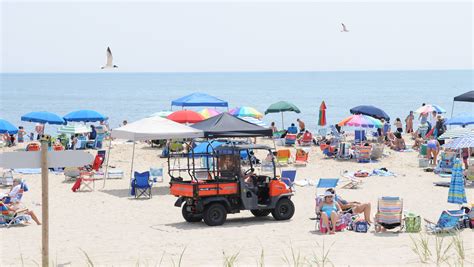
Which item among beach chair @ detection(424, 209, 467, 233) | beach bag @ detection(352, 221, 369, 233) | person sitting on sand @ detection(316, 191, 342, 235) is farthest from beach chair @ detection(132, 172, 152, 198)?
beach chair @ detection(424, 209, 467, 233)

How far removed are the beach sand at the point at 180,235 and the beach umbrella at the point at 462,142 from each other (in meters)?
1.14

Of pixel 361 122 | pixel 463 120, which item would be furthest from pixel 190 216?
pixel 361 122

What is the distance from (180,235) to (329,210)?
2481 millimetres

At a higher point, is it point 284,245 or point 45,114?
point 45,114

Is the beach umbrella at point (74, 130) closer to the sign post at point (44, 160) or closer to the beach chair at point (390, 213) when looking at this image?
the beach chair at point (390, 213)

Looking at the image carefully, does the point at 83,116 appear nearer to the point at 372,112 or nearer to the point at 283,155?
the point at 283,155

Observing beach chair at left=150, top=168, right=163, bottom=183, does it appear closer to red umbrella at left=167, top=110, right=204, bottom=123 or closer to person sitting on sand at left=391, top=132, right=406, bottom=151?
red umbrella at left=167, top=110, right=204, bottom=123

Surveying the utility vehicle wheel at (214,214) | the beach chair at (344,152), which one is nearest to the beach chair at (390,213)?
the utility vehicle wheel at (214,214)

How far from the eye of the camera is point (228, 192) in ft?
47.4

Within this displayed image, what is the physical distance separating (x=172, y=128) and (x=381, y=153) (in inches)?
338

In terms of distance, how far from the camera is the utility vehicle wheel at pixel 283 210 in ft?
48.5

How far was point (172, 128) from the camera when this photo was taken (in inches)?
735

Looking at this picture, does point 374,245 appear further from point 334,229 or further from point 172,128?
point 172,128

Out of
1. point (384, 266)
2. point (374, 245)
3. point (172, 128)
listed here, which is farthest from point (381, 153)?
point (384, 266)
